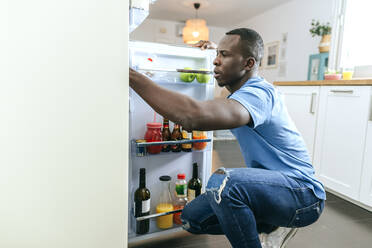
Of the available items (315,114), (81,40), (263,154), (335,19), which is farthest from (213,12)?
(81,40)

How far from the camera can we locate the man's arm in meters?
0.70

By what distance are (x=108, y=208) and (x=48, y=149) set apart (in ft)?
0.59

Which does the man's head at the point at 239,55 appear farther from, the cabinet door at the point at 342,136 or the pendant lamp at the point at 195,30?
the pendant lamp at the point at 195,30

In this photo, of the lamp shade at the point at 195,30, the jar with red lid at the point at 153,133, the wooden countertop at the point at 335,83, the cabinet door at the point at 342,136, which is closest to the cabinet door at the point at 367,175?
the cabinet door at the point at 342,136

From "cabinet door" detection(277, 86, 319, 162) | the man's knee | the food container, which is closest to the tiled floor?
the man's knee

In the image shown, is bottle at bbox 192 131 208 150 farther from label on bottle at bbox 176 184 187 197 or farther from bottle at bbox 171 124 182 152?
label on bottle at bbox 176 184 187 197

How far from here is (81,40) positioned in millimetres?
517

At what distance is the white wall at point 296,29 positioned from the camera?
4137 millimetres

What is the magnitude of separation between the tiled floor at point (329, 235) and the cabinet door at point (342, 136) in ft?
0.53

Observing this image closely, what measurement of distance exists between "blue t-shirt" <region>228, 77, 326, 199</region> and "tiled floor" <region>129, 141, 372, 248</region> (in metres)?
0.65

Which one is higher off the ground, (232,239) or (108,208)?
(108,208)

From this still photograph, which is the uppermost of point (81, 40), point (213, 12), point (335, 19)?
point (213, 12)

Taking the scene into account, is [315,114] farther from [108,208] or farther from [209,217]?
[108,208]

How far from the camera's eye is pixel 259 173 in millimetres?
943
